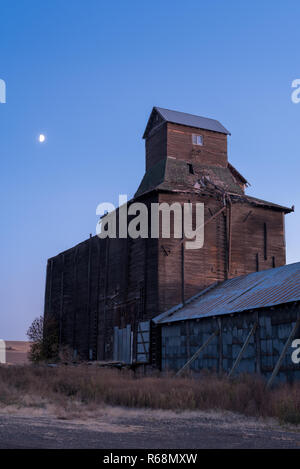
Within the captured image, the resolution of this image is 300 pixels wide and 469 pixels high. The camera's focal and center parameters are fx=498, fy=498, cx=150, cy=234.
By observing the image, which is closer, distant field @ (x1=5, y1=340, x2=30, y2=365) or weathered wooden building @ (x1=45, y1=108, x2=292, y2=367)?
weathered wooden building @ (x1=45, y1=108, x2=292, y2=367)

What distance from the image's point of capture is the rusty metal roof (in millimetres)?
20969

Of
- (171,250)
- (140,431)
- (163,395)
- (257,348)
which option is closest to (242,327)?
(257,348)

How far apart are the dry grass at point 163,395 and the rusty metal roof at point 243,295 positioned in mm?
4798

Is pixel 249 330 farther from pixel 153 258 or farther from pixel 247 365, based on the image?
pixel 153 258

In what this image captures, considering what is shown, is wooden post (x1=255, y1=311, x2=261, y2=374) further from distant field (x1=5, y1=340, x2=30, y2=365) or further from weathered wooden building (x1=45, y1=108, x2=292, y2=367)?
distant field (x1=5, y1=340, x2=30, y2=365)

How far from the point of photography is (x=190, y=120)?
1449 inches

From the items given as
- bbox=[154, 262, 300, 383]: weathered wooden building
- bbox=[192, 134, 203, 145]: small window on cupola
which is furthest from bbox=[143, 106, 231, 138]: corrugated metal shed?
bbox=[154, 262, 300, 383]: weathered wooden building

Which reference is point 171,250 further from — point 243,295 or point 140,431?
point 140,431

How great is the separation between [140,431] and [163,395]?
15.0 ft

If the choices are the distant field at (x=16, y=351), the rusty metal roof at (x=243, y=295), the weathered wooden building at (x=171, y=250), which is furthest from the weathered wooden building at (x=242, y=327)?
the distant field at (x=16, y=351)

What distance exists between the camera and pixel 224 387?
14.7 meters

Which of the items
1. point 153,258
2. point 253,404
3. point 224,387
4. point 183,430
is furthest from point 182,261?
point 183,430

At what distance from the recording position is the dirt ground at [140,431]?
7852 millimetres

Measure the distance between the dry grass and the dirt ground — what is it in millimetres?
553
